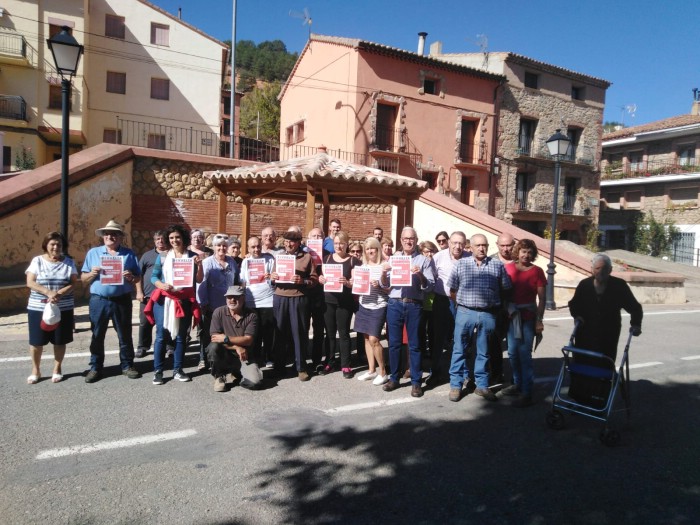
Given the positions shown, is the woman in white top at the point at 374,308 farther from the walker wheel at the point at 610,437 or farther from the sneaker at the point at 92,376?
the sneaker at the point at 92,376

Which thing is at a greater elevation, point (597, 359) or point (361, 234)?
point (361, 234)

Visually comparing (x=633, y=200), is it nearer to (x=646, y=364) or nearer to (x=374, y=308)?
(x=646, y=364)

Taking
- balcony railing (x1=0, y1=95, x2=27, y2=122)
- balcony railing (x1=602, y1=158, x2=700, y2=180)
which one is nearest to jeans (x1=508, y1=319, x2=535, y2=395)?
balcony railing (x1=0, y1=95, x2=27, y2=122)

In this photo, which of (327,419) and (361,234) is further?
(361,234)

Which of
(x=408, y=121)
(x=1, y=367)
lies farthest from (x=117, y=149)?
(x=408, y=121)

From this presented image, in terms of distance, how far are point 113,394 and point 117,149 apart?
28.4 feet

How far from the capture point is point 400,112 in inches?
916

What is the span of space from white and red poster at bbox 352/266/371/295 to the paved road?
1142mm

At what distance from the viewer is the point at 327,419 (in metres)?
4.74

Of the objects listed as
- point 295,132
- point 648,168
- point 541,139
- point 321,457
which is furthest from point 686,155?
point 321,457

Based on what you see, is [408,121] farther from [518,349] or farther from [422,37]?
[518,349]

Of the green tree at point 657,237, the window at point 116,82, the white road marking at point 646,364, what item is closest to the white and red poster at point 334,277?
the white road marking at point 646,364

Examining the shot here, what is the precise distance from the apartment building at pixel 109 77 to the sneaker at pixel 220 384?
21.2 m

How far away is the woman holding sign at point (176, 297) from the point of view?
18.4ft
